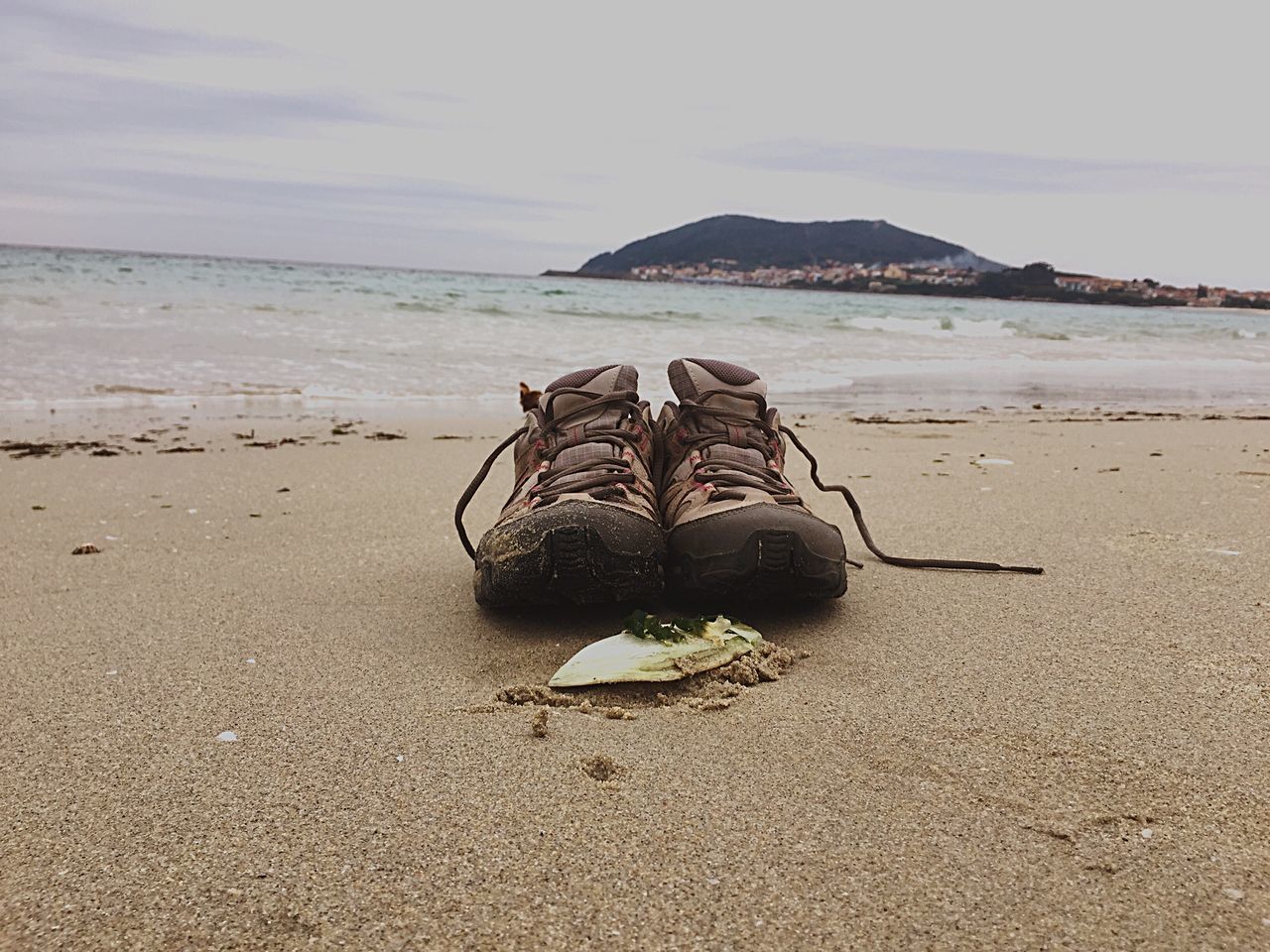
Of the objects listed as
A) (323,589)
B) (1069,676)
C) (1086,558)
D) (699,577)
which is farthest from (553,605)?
(1086,558)

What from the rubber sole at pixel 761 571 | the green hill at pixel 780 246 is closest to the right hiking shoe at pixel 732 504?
the rubber sole at pixel 761 571

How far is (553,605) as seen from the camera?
7.22ft

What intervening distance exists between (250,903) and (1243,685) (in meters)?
1.60

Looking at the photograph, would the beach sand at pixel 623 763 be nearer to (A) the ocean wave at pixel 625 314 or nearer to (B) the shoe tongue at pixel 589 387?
(B) the shoe tongue at pixel 589 387

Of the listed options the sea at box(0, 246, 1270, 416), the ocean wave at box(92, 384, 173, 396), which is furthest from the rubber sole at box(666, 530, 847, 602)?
the ocean wave at box(92, 384, 173, 396)

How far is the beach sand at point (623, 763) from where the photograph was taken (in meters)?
1.14

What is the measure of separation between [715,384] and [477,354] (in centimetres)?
904

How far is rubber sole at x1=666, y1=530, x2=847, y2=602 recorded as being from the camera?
2033 mm

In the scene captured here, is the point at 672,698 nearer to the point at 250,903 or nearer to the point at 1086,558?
the point at 250,903

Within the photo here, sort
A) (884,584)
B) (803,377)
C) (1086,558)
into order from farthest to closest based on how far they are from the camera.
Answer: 1. (803,377)
2. (1086,558)
3. (884,584)

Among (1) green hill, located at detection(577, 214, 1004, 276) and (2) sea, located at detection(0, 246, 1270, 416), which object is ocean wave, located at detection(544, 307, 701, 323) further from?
(1) green hill, located at detection(577, 214, 1004, 276)

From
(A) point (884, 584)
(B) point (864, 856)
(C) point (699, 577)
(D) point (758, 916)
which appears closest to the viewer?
(D) point (758, 916)

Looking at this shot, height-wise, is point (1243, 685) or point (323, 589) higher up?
point (1243, 685)

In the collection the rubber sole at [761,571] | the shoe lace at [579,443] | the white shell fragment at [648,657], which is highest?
the shoe lace at [579,443]
